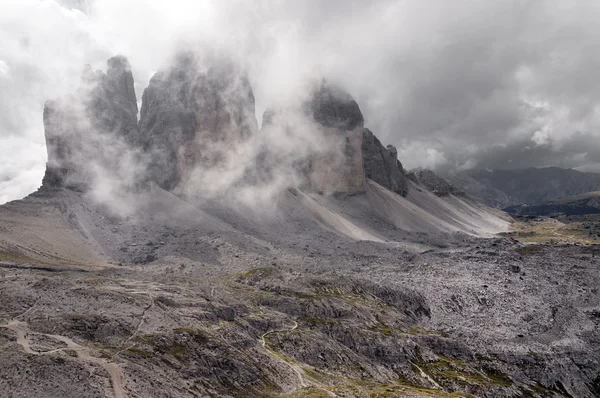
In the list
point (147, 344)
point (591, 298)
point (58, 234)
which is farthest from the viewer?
point (58, 234)

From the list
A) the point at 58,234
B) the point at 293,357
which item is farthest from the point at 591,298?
the point at 58,234

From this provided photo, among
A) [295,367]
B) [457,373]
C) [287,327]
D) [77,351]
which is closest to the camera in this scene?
[77,351]

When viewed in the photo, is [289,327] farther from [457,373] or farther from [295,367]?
[457,373]

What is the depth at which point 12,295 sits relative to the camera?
322 ft

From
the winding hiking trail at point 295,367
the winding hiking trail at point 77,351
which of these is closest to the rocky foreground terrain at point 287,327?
the winding hiking trail at point 77,351

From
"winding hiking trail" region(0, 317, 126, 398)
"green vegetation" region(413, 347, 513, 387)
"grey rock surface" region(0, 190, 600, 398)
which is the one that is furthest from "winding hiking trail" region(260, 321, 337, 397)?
"winding hiking trail" region(0, 317, 126, 398)

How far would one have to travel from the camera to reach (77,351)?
74.1 m

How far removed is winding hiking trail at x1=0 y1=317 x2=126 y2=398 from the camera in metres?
65.8

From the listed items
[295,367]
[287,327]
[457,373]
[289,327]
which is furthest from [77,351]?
[457,373]

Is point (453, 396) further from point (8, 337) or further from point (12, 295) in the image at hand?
point (12, 295)

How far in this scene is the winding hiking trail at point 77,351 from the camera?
65.8 m

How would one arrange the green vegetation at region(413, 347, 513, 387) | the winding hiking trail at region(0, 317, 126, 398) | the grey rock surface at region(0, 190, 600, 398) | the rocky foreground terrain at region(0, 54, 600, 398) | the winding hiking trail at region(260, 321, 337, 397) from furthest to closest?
1. the green vegetation at region(413, 347, 513, 387)
2. the winding hiking trail at region(260, 321, 337, 397)
3. the grey rock surface at region(0, 190, 600, 398)
4. the rocky foreground terrain at region(0, 54, 600, 398)
5. the winding hiking trail at region(0, 317, 126, 398)

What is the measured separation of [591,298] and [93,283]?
16392 centimetres

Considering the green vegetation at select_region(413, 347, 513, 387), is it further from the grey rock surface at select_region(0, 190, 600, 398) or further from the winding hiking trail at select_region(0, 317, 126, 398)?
the winding hiking trail at select_region(0, 317, 126, 398)
